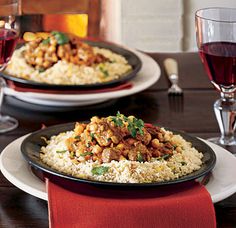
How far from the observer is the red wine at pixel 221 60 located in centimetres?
163

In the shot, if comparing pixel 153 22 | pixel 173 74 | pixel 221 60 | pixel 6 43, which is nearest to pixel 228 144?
pixel 221 60

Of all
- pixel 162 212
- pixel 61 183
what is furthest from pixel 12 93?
A: pixel 162 212

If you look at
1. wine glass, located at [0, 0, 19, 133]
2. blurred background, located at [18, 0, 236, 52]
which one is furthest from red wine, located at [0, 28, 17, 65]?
blurred background, located at [18, 0, 236, 52]

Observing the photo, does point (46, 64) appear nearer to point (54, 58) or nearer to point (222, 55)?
point (54, 58)

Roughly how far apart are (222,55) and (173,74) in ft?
1.68

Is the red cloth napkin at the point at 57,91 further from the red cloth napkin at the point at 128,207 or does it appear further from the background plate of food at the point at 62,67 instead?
the red cloth napkin at the point at 128,207

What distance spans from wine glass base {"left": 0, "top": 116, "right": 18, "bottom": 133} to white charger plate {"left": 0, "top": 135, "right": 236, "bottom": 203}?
240mm

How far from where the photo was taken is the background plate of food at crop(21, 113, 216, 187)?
1301 millimetres

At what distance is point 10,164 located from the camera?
1428 millimetres

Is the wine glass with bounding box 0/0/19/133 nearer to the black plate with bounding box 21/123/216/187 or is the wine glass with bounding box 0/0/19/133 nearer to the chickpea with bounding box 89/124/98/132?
the black plate with bounding box 21/123/216/187

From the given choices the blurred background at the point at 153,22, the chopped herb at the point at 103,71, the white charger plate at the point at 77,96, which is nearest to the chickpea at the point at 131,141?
the white charger plate at the point at 77,96

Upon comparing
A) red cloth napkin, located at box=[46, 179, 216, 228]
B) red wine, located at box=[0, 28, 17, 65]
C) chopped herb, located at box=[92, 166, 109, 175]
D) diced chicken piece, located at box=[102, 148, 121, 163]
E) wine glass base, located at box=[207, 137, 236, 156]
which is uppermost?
red wine, located at box=[0, 28, 17, 65]

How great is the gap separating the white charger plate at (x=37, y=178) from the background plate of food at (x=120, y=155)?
1.2 inches

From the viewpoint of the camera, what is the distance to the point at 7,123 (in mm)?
1815
